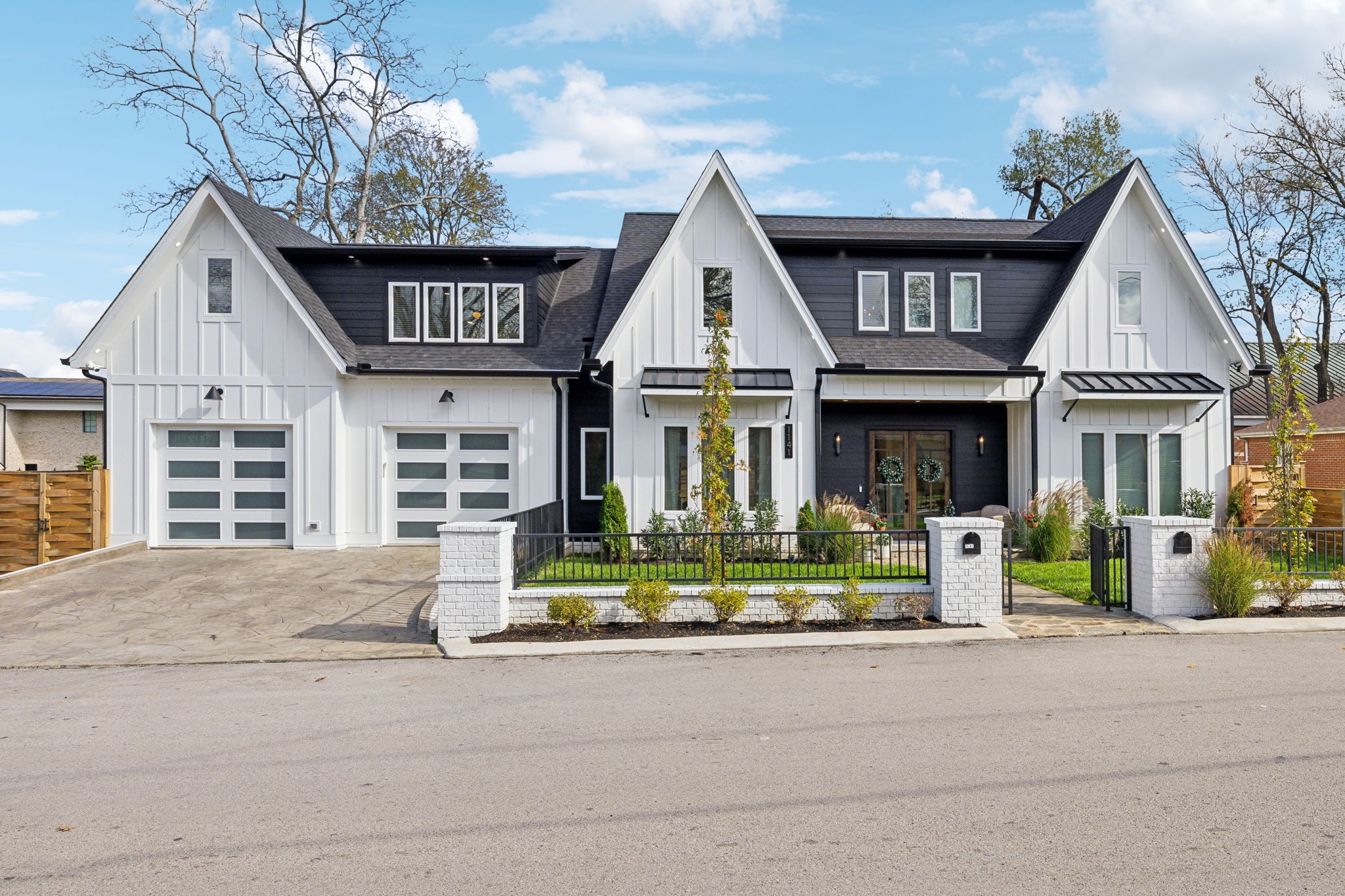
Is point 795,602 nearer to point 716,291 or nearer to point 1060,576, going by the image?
point 1060,576

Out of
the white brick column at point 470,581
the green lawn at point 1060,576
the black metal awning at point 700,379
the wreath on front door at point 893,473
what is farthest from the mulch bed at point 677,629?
the wreath on front door at point 893,473

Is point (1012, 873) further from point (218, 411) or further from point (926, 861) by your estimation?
point (218, 411)

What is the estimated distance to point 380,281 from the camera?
58.4ft

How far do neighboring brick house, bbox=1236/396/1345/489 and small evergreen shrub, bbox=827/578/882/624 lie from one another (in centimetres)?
1601

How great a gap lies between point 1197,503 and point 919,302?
6.46 m

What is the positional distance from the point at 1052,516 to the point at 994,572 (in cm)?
612

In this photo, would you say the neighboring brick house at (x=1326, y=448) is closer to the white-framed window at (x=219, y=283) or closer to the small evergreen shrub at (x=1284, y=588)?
the small evergreen shrub at (x=1284, y=588)

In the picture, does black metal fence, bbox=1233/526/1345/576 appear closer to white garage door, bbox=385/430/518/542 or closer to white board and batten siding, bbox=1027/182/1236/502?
white board and batten siding, bbox=1027/182/1236/502

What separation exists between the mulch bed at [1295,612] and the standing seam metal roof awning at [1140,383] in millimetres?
6122

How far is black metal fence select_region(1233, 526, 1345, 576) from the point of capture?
1099cm

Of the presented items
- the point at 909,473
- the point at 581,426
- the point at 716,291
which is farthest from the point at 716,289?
the point at 909,473

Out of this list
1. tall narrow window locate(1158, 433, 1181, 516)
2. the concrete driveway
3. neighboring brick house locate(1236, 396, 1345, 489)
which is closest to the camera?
the concrete driveway

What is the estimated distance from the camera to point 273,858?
4324 mm

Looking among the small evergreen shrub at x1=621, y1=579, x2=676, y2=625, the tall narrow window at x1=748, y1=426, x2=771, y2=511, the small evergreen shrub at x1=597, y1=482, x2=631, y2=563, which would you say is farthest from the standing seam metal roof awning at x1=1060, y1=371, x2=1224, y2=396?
the small evergreen shrub at x1=621, y1=579, x2=676, y2=625
